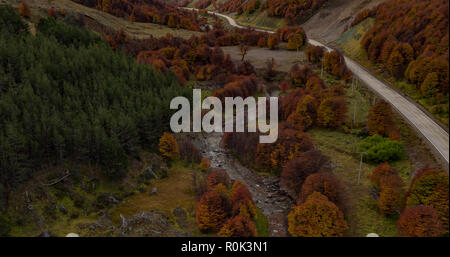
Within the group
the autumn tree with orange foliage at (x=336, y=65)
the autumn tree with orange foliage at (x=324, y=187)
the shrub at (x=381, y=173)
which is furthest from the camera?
the autumn tree with orange foliage at (x=336, y=65)

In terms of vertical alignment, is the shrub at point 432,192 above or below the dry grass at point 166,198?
above

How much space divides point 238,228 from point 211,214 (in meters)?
6.90

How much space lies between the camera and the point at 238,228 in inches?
2142

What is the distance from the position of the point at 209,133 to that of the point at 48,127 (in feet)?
170

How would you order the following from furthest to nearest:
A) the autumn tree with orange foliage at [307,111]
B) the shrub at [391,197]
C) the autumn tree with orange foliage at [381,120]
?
the autumn tree with orange foliage at [307,111] < the autumn tree with orange foliage at [381,120] < the shrub at [391,197]

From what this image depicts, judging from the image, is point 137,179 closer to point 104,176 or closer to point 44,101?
point 104,176

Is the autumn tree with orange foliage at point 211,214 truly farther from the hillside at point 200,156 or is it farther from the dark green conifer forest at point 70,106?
the dark green conifer forest at point 70,106

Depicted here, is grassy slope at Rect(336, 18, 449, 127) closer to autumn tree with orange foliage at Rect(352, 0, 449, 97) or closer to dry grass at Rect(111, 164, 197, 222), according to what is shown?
autumn tree with orange foliage at Rect(352, 0, 449, 97)

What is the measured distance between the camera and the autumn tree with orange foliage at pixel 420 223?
41.4 m

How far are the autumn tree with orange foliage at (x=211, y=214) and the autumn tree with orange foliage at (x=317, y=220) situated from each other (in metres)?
13.0

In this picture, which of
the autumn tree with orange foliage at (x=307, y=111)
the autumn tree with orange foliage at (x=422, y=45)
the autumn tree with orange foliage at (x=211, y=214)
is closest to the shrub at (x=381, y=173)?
the autumn tree with orange foliage at (x=422, y=45)

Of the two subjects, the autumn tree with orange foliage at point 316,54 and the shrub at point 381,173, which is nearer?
the shrub at point 381,173
